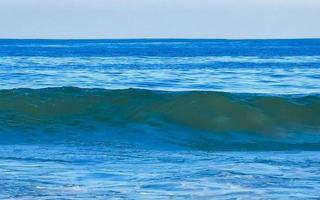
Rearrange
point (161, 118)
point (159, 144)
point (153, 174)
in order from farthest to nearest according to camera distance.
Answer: point (161, 118) < point (159, 144) < point (153, 174)

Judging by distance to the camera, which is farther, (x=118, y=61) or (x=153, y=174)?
(x=118, y=61)

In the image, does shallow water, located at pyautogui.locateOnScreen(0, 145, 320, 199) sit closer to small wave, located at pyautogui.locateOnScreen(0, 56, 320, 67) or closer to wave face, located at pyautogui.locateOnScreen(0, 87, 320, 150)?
wave face, located at pyautogui.locateOnScreen(0, 87, 320, 150)

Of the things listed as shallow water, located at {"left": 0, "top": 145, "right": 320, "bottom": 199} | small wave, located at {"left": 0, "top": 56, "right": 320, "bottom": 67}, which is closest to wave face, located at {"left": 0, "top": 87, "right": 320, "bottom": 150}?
shallow water, located at {"left": 0, "top": 145, "right": 320, "bottom": 199}

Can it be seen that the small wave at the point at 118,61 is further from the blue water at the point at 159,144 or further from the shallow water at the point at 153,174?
the shallow water at the point at 153,174

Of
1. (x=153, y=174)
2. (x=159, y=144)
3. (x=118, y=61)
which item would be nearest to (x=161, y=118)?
(x=159, y=144)

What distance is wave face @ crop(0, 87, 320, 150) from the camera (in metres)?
17.9

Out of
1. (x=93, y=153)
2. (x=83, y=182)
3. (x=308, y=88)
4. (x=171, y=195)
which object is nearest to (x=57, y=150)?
(x=93, y=153)

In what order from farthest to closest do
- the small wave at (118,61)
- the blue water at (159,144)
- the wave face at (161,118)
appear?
1. the small wave at (118,61)
2. the wave face at (161,118)
3. the blue water at (159,144)

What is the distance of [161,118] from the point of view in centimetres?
2053

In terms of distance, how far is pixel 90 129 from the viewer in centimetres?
1916

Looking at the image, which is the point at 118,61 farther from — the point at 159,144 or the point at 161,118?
the point at 159,144

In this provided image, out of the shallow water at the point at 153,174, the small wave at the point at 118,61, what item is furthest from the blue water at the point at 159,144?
the small wave at the point at 118,61

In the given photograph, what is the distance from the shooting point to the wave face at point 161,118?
58.7 ft

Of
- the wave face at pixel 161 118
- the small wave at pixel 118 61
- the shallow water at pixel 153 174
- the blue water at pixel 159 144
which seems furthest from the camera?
the small wave at pixel 118 61
